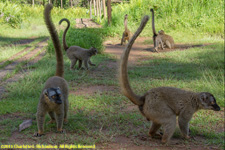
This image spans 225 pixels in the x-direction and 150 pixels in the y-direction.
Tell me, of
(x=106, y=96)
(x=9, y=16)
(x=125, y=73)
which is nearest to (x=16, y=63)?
(x=106, y=96)

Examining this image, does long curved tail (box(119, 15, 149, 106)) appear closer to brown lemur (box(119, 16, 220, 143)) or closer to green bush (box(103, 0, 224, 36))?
brown lemur (box(119, 16, 220, 143))

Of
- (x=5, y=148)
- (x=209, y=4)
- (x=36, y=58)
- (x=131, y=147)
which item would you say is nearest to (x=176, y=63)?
(x=36, y=58)

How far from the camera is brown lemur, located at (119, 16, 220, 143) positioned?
3.65 m

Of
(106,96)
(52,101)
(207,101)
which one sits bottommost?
(106,96)

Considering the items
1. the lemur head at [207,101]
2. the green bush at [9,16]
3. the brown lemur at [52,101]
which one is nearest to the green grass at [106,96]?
the brown lemur at [52,101]

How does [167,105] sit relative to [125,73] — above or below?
below

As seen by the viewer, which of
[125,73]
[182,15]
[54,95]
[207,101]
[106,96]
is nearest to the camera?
[125,73]

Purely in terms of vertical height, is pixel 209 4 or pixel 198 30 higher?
pixel 209 4

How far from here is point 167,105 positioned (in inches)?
149

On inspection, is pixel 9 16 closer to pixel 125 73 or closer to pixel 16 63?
pixel 16 63

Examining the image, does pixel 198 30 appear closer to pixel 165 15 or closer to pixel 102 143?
pixel 165 15

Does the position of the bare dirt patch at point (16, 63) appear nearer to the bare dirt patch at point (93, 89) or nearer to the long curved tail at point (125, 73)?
the bare dirt patch at point (93, 89)

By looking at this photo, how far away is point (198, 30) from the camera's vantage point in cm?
1666

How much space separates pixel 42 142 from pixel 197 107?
245 centimetres
